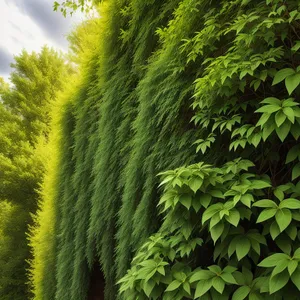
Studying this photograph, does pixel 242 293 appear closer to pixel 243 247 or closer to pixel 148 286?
pixel 243 247

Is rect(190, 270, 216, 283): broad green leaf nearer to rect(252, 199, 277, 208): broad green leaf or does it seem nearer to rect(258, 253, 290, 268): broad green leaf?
rect(258, 253, 290, 268): broad green leaf

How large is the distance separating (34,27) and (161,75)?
3160 mm

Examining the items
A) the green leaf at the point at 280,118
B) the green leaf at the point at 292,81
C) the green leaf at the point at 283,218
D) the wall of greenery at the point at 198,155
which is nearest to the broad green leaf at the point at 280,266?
the wall of greenery at the point at 198,155

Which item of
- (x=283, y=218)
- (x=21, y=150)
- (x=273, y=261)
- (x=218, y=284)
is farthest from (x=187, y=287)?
(x=21, y=150)

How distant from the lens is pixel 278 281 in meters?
1.09

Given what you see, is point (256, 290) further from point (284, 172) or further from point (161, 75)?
point (161, 75)

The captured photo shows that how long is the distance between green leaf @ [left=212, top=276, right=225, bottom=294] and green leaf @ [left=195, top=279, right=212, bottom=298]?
19 millimetres

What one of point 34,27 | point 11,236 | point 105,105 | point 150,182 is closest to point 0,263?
point 11,236

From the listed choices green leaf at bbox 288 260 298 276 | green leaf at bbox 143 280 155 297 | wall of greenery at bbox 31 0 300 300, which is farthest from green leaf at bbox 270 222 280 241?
green leaf at bbox 143 280 155 297

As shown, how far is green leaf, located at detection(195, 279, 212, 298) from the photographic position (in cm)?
123

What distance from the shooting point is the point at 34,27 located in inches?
181

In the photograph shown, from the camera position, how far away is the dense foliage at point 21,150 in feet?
34.3

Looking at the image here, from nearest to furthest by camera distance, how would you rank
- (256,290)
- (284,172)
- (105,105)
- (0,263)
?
(256,290), (284,172), (105,105), (0,263)

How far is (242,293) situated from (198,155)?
3.04 feet
